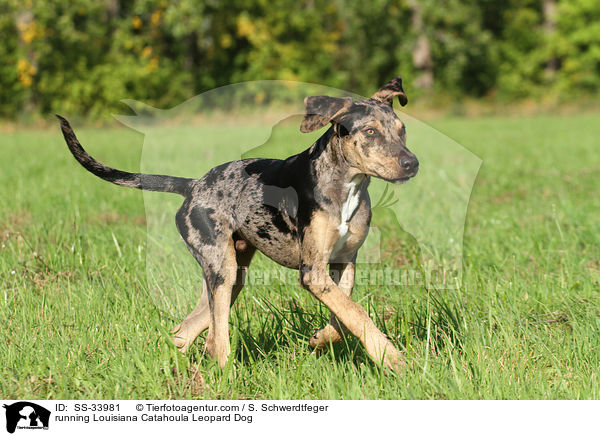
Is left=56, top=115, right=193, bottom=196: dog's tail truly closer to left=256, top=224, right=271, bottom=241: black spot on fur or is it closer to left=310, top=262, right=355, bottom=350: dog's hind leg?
left=256, top=224, right=271, bottom=241: black spot on fur

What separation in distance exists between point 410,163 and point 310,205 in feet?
1.85

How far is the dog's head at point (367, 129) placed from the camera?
10.1ft

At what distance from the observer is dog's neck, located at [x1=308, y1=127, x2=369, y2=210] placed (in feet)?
10.6

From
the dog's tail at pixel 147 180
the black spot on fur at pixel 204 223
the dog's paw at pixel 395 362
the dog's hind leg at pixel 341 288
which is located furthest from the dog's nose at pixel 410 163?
the dog's tail at pixel 147 180

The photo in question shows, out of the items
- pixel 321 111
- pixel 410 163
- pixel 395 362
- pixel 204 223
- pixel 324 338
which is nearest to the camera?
pixel 410 163

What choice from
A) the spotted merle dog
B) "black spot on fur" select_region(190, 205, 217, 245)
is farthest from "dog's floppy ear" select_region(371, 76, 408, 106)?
"black spot on fur" select_region(190, 205, 217, 245)

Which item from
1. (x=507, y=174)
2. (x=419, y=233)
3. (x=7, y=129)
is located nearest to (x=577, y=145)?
(x=507, y=174)

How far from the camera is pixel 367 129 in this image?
311 cm

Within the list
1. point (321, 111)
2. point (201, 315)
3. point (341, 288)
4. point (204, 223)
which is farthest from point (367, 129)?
point (201, 315)

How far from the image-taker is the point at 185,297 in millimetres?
4109

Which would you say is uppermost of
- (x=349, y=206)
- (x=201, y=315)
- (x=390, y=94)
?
(x=390, y=94)

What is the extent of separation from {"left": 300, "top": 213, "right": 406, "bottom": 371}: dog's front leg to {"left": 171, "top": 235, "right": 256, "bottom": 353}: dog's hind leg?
2.18ft

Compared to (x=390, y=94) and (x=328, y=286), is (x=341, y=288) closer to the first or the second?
(x=328, y=286)
